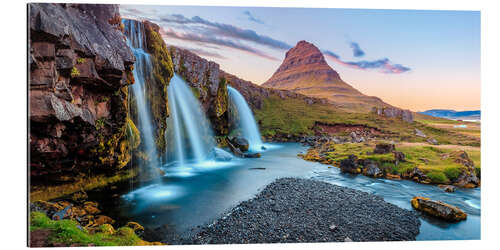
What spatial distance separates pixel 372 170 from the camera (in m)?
13.8

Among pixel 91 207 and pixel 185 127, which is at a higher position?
pixel 185 127

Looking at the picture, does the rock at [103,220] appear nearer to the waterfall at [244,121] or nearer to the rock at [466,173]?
the rock at [466,173]

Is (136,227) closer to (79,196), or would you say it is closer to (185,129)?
(79,196)

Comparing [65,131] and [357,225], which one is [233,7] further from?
[357,225]

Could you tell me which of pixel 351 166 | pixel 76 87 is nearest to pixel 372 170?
pixel 351 166

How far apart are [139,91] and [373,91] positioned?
1334cm

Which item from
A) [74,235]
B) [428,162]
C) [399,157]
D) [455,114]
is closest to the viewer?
[74,235]

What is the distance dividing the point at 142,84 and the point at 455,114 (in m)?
15.1

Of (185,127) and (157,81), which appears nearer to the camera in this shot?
(157,81)

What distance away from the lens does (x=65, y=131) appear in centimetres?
715

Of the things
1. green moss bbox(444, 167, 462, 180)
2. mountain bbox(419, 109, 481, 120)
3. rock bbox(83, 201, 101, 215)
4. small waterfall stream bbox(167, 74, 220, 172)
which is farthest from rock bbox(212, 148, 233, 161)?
green moss bbox(444, 167, 462, 180)

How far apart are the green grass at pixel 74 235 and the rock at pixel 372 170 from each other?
13.2 metres

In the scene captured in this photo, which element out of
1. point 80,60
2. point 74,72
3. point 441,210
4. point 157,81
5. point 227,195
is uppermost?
point 157,81

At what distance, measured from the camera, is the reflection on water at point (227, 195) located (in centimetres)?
722
